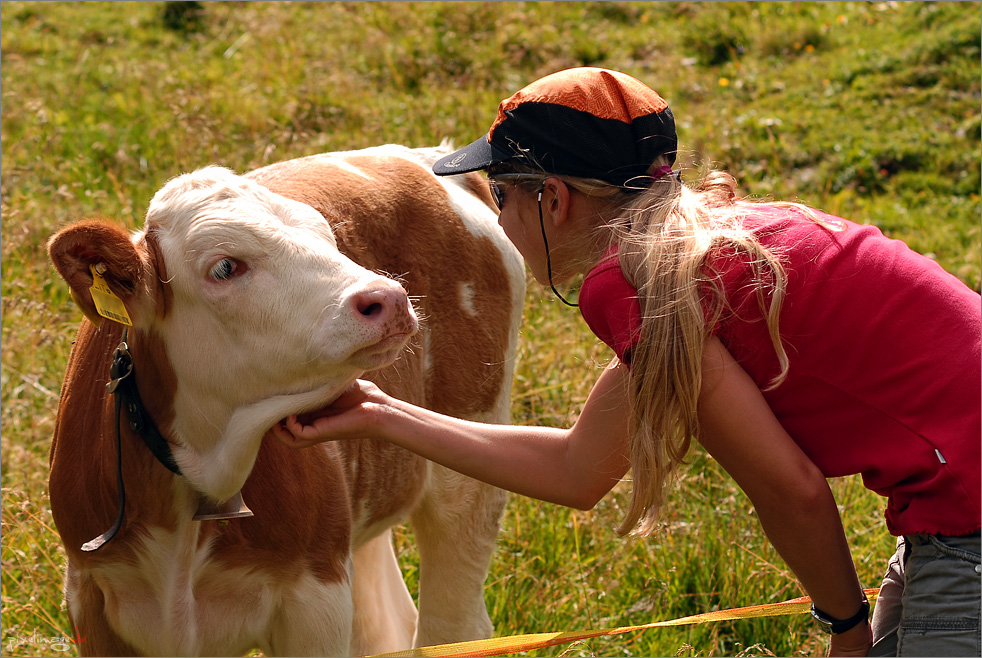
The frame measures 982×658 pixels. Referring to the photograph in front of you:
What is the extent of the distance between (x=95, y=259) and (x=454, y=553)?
1829 mm

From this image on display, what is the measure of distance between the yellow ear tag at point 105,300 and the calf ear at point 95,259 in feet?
0.07

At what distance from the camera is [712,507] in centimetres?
402

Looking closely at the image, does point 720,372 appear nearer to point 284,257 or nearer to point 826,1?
point 284,257

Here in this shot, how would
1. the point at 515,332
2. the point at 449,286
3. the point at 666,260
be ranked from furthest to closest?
the point at 515,332 → the point at 449,286 → the point at 666,260

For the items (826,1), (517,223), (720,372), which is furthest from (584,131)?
(826,1)

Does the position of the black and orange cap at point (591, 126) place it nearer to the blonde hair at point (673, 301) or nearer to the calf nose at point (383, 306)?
the blonde hair at point (673, 301)

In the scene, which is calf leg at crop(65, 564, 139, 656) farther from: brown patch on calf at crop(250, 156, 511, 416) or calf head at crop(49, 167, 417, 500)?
brown patch on calf at crop(250, 156, 511, 416)

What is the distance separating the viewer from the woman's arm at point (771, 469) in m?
1.96

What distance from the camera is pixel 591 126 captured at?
6.96ft

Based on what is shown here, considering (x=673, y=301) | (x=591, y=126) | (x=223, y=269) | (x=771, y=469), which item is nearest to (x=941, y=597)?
(x=771, y=469)

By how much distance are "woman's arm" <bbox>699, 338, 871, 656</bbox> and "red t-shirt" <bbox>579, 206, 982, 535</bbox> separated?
7 cm

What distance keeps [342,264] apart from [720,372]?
866 millimetres

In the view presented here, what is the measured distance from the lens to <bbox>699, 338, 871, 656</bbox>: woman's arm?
1.96 m

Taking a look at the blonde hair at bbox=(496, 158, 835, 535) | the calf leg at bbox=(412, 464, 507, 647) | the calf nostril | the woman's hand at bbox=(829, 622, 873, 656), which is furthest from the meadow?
the calf nostril
